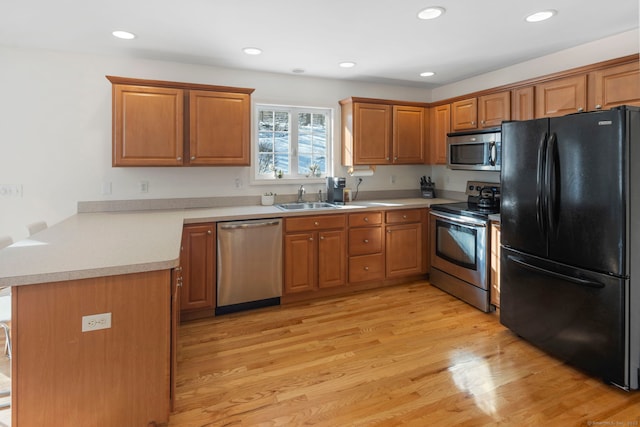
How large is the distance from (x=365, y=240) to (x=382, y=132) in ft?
4.26

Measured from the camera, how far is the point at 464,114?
3.88 meters

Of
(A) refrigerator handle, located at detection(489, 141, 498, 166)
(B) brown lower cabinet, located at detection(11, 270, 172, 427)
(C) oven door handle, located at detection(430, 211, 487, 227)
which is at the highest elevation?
(A) refrigerator handle, located at detection(489, 141, 498, 166)

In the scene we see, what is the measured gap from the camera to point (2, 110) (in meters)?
3.02

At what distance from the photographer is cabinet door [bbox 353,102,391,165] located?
Answer: 4012 millimetres

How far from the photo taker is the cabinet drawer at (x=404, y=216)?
3.85 m

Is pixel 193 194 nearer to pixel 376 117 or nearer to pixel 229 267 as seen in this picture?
pixel 229 267

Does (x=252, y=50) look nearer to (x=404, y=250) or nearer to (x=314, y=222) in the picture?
(x=314, y=222)

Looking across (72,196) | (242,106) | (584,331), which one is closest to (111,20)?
(242,106)

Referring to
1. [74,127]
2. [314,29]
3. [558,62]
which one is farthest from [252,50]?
[558,62]

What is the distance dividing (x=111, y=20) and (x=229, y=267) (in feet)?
6.75

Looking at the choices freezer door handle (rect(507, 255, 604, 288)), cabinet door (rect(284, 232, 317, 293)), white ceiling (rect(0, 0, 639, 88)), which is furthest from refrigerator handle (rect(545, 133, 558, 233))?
cabinet door (rect(284, 232, 317, 293))

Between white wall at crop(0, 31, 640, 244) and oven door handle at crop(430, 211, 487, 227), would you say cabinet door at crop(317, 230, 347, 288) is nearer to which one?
oven door handle at crop(430, 211, 487, 227)

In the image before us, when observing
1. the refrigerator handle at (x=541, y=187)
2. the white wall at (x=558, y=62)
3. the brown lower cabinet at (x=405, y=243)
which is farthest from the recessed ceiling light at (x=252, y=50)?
the white wall at (x=558, y=62)

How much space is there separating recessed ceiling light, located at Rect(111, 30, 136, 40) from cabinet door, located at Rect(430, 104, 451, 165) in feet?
10.5
